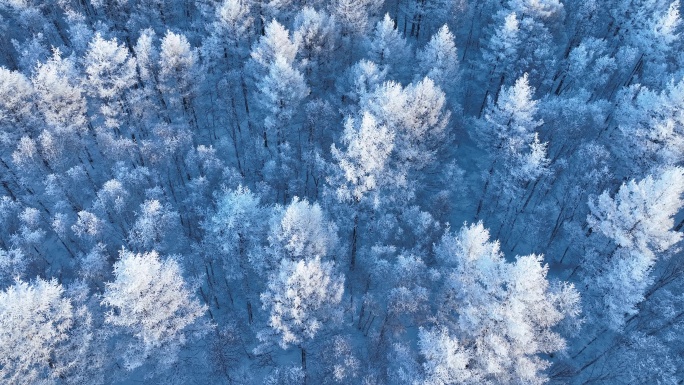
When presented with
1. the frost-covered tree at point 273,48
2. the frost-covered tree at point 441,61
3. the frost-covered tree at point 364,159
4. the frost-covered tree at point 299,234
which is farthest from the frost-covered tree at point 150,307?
the frost-covered tree at point 441,61

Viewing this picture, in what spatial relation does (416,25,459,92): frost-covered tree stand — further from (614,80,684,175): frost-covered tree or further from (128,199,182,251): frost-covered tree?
(128,199,182,251): frost-covered tree

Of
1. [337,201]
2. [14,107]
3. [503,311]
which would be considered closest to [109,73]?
[14,107]

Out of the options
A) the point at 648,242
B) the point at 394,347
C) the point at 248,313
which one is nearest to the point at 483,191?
the point at 648,242

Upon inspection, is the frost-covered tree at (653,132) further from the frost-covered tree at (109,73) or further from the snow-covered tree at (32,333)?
the frost-covered tree at (109,73)

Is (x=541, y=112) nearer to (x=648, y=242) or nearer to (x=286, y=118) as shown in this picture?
(x=648, y=242)

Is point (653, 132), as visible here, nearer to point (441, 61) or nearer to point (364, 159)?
point (441, 61)

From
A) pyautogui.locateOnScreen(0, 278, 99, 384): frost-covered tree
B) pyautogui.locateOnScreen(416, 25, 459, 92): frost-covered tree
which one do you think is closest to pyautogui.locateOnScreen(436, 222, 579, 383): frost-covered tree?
pyautogui.locateOnScreen(416, 25, 459, 92): frost-covered tree

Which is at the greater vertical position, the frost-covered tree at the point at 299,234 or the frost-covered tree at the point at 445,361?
the frost-covered tree at the point at 299,234
